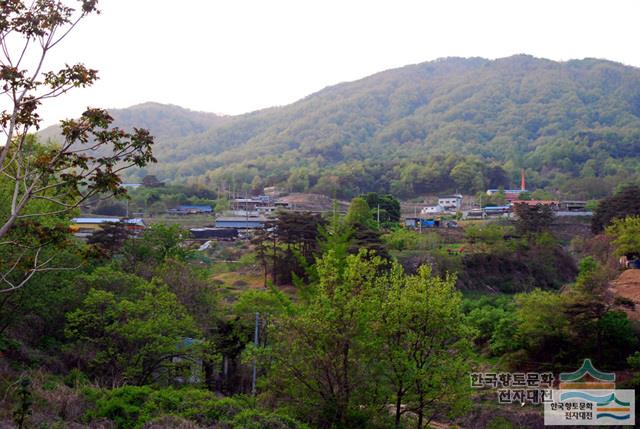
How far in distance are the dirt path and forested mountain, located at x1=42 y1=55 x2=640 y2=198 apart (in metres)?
47.7

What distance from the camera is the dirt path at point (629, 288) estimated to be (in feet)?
72.2

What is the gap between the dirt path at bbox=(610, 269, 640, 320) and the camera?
22016mm

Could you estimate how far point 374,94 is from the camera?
193000 mm

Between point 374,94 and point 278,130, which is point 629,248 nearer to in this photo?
point 278,130

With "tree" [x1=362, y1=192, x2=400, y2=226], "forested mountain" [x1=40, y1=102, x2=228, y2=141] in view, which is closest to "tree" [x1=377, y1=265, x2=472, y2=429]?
"tree" [x1=362, y1=192, x2=400, y2=226]

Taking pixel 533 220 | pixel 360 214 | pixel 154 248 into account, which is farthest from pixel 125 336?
pixel 533 220

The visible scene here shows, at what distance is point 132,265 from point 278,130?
144011mm

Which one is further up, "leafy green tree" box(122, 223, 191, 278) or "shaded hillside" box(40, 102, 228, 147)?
Result: "shaded hillside" box(40, 102, 228, 147)

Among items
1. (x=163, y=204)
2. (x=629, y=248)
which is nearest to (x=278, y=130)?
(x=163, y=204)

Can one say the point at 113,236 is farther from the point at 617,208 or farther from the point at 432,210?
the point at 432,210

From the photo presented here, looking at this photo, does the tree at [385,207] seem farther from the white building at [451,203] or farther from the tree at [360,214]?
the white building at [451,203]

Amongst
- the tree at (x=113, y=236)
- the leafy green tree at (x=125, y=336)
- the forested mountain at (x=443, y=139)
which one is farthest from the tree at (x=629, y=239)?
the forested mountain at (x=443, y=139)

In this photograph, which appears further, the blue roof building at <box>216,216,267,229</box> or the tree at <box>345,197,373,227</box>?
the blue roof building at <box>216,216,267,229</box>

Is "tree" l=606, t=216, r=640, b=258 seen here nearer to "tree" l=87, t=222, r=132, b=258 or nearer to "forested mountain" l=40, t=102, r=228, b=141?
"tree" l=87, t=222, r=132, b=258
